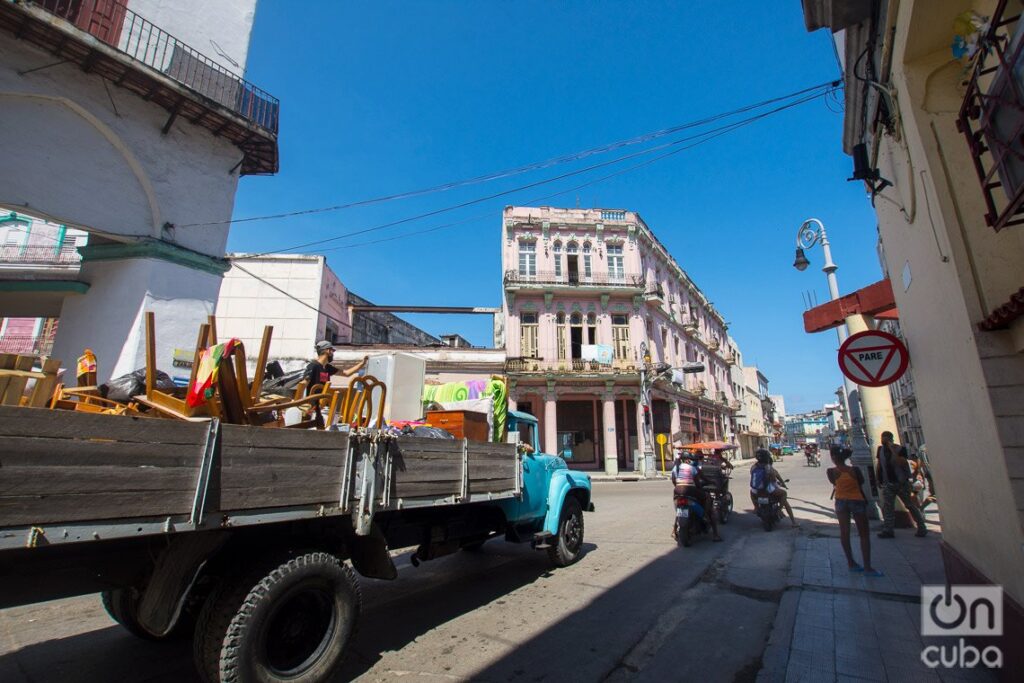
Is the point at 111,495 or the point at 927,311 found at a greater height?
the point at 927,311

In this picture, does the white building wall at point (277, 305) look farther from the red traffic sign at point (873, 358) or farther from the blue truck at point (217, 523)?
the red traffic sign at point (873, 358)

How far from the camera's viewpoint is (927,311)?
446 cm

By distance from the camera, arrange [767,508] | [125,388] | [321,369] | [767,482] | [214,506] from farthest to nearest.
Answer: [767,482]
[767,508]
[321,369]
[125,388]
[214,506]

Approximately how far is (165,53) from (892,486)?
1745 cm

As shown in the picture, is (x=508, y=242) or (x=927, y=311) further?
(x=508, y=242)

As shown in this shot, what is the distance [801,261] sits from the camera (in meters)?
10.9

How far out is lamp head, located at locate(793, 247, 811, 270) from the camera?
10.9 metres

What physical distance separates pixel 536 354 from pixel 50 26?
2170cm

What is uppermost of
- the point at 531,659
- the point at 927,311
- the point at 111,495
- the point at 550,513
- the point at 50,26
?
the point at 50,26

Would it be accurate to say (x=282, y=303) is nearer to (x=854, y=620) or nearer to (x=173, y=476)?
(x=173, y=476)

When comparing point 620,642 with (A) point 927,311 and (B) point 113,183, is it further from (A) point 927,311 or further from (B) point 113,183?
(B) point 113,183

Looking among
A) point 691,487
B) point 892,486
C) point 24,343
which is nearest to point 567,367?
point 691,487

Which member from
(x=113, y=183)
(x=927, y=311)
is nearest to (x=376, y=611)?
(x=927, y=311)

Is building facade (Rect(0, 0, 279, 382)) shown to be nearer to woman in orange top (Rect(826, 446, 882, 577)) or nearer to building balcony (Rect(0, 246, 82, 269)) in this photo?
building balcony (Rect(0, 246, 82, 269))
